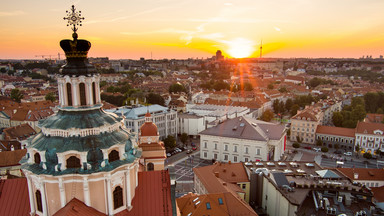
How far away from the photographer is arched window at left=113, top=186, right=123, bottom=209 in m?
18.9

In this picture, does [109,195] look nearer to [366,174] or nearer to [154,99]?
[366,174]

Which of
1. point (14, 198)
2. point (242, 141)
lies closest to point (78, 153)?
point (14, 198)

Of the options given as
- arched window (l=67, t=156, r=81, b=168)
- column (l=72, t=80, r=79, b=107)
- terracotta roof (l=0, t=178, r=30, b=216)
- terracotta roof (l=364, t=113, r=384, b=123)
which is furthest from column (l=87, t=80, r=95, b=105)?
terracotta roof (l=364, t=113, r=384, b=123)

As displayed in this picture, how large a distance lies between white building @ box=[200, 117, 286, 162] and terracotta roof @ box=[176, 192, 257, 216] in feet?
81.9

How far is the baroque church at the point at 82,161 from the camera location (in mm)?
17641

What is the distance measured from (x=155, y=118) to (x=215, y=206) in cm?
4347

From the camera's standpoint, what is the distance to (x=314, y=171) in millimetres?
38688

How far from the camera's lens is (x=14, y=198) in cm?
1948

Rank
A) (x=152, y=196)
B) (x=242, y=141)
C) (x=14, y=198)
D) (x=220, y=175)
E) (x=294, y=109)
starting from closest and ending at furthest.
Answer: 1. (x=14, y=198)
2. (x=152, y=196)
3. (x=220, y=175)
4. (x=242, y=141)
5. (x=294, y=109)

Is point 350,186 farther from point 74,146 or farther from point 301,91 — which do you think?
point 301,91

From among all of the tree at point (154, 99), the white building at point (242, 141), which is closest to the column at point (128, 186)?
the white building at point (242, 141)

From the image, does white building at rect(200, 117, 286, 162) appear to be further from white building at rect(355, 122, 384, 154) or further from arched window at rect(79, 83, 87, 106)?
arched window at rect(79, 83, 87, 106)

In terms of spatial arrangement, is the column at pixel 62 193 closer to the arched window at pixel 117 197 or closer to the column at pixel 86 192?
the column at pixel 86 192

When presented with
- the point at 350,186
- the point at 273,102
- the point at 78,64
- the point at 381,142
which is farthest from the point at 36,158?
the point at 273,102
